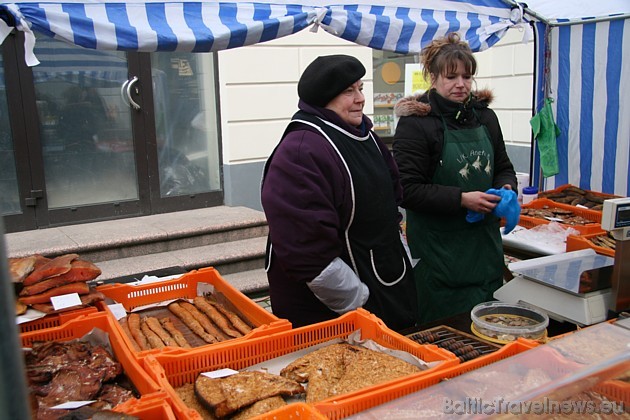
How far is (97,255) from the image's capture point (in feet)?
17.0

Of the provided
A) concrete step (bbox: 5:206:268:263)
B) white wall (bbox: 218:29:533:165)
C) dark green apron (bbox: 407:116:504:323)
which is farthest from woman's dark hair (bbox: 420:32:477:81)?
white wall (bbox: 218:29:533:165)

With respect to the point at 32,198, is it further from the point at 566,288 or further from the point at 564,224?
the point at 566,288

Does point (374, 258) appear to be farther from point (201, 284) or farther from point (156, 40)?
point (156, 40)

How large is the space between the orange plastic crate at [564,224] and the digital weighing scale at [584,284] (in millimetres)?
1329

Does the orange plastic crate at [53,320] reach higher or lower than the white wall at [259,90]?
lower

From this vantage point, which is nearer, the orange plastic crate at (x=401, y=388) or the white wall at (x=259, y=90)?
the orange plastic crate at (x=401, y=388)

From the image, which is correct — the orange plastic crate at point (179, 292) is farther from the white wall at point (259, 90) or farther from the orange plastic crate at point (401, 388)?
the white wall at point (259, 90)

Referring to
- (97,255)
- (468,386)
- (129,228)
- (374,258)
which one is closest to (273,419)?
(468,386)

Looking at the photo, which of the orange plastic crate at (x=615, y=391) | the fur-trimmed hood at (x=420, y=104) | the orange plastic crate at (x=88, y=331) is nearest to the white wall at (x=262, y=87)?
the fur-trimmed hood at (x=420, y=104)

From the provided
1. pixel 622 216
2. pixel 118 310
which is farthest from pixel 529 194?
pixel 118 310

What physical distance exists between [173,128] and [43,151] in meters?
1.35

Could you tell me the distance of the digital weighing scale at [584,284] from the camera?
6.73ft

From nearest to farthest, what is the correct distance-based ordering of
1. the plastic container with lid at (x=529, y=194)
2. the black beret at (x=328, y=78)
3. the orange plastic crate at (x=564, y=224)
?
the black beret at (x=328, y=78), the orange plastic crate at (x=564, y=224), the plastic container with lid at (x=529, y=194)

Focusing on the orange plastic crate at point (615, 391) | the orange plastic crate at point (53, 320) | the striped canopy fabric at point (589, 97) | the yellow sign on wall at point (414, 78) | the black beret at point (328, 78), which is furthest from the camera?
the yellow sign on wall at point (414, 78)
